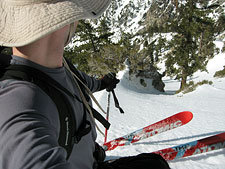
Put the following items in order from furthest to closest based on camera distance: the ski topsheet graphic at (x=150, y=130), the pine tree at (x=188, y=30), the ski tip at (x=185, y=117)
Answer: the pine tree at (x=188, y=30) < the ski tip at (x=185, y=117) < the ski topsheet graphic at (x=150, y=130)

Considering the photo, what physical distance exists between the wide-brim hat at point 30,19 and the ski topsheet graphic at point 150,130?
2.68 m

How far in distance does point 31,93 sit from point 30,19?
1.00 feet

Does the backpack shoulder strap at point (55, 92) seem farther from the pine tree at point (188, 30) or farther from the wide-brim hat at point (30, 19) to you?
the pine tree at point (188, 30)

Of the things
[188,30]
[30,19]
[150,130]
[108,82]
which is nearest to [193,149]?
[150,130]

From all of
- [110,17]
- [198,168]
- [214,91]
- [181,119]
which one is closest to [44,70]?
[198,168]

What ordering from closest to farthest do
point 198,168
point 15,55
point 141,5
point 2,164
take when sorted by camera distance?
point 2,164 → point 15,55 → point 198,168 → point 141,5

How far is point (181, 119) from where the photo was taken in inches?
135

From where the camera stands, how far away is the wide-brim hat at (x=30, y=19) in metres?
0.66

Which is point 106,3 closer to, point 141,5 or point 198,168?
point 198,168

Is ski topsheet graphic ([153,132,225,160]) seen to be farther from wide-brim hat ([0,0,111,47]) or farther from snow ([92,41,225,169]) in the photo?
wide-brim hat ([0,0,111,47])

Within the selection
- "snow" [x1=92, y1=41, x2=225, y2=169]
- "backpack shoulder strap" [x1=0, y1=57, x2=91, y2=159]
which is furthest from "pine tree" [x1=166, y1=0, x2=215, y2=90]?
"backpack shoulder strap" [x1=0, y1=57, x2=91, y2=159]

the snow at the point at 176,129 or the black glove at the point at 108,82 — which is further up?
the black glove at the point at 108,82

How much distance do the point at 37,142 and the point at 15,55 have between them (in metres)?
0.46

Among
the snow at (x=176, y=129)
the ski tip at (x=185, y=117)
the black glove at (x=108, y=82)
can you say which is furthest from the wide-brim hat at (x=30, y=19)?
the ski tip at (x=185, y=117)
